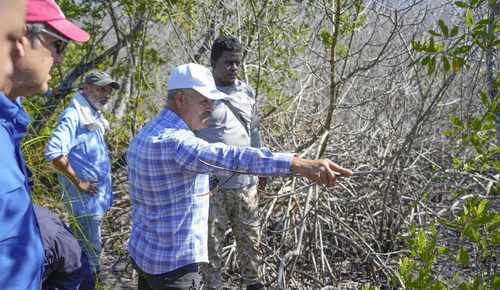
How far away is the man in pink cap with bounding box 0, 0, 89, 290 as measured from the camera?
129cm

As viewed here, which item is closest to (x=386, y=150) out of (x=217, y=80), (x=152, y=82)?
(x=217, y=80)

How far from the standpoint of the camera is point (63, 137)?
3.63 metres

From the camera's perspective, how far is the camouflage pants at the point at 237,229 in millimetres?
3766

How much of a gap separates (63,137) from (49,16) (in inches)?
87.0

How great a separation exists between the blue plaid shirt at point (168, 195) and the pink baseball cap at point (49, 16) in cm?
80

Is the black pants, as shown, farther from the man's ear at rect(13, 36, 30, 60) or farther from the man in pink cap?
the man's ear at rect(13, 36, 30, 60)

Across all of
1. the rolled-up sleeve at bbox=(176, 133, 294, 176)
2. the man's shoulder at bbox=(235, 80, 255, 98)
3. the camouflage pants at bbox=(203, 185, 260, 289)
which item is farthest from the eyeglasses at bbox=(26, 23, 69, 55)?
the man's shoulder at bbox=(235, 80, 255, 98)

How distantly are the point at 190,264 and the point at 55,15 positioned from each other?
50.0 inches

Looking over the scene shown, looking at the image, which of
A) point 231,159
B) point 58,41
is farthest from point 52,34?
point 231,159

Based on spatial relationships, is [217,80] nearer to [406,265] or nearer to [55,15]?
[406,265]

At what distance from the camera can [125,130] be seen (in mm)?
6402

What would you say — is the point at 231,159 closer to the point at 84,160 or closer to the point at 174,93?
the point at 174,93

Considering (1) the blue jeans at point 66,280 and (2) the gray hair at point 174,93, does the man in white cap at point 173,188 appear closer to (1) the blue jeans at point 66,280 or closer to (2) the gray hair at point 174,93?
(2) the gray hair at point 174,93

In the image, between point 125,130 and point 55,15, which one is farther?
point 125,130
